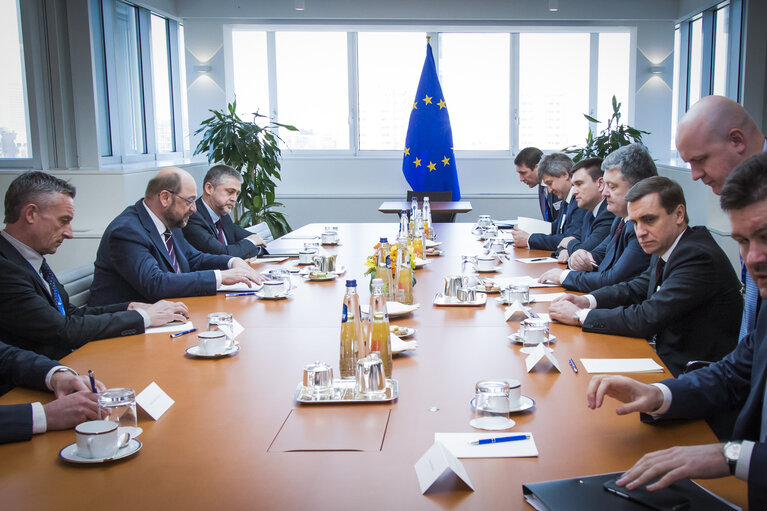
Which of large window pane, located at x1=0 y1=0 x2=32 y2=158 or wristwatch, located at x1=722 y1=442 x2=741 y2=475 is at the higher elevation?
large window pane, located at x1=0 y1=0 x2=32 y2=158

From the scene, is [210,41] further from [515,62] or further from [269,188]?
[515,62]

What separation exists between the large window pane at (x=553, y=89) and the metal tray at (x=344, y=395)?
319 inches

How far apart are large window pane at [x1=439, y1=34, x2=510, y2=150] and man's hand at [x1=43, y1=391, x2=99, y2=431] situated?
330 inches

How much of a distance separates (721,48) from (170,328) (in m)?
7.30

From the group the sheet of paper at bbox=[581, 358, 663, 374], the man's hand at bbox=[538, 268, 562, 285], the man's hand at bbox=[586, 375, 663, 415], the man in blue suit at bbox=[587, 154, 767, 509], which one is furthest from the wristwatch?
the man's hand at bbox=[538, 268, 562, 285]

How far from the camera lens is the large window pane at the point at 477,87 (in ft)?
31.2

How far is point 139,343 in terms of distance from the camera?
2467 millimetres

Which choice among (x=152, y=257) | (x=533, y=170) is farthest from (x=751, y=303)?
(x=533, y=170)

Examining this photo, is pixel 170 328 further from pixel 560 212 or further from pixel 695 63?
pixel 695 63

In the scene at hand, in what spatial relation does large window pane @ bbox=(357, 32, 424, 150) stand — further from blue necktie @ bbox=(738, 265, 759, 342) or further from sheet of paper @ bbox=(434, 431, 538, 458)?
sheet of paper @ bbox=(434, 431, 538, 458)

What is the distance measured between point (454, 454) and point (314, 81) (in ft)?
27.9

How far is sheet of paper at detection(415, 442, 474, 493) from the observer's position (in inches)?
53.5

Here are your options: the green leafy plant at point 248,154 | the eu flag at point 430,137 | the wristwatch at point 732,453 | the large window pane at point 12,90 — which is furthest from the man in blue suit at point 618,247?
the large window pane at point 12,90

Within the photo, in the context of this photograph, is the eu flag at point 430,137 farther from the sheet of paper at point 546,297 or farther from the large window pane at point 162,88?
the sheet of paper at point 546,297
